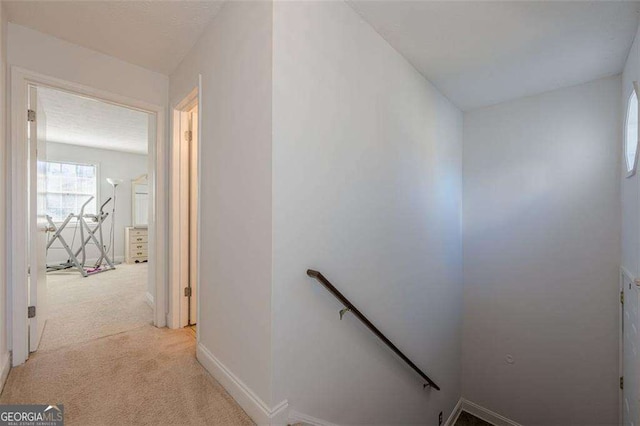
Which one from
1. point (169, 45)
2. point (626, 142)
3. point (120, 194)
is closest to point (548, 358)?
point (626, 142)

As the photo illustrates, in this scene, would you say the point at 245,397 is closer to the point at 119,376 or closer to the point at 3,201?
the point at 119,376

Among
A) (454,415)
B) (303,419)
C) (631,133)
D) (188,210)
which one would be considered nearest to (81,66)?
(188,210)

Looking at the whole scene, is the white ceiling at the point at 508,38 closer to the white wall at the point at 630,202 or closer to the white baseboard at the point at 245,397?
the white wall at the point at 630,202

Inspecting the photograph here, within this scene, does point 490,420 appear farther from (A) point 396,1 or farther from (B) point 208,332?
(A) point 396,1

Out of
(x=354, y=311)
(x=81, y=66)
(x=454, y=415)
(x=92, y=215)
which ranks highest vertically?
(x=81, y=66)

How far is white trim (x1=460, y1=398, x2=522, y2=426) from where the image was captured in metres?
3.28

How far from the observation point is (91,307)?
308cm

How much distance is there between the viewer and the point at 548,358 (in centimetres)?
299

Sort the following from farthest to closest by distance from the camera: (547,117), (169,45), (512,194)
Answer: (512,194) < (547,117) < (169,45)

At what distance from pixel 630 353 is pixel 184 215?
386 cm

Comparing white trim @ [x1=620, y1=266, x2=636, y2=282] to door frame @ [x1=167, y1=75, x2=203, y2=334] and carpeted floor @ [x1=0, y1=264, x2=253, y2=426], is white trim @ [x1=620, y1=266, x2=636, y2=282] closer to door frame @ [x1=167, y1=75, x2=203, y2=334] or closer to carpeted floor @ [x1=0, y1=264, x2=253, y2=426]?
carpeted floor @ [x1=0, y1=264, x2=253, y2=426]

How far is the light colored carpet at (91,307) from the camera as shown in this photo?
2396 millimetres

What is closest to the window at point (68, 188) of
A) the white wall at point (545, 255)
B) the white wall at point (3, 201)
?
the white wall at point (3, 201)

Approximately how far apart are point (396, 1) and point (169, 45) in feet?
5.70
